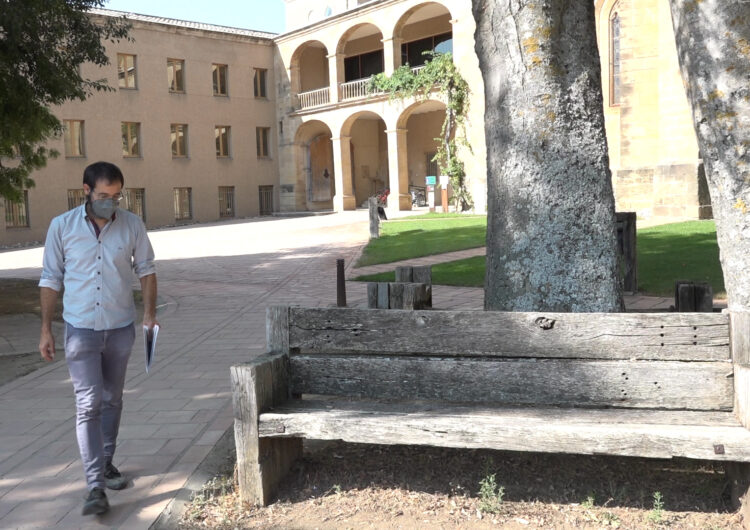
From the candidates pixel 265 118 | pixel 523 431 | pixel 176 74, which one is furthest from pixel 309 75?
pixel 523 431

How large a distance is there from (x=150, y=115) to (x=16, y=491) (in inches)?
1088

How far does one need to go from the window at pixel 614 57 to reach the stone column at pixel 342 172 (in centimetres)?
1330

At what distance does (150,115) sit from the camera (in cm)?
2917

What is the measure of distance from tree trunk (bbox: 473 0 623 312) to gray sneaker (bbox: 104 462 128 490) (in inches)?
89.3

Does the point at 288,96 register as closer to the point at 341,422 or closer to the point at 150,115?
the point at 150,115

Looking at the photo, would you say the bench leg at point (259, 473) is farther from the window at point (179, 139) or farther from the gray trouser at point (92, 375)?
the window at point (179, 139)

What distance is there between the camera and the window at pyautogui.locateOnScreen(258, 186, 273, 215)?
3331 centimetres

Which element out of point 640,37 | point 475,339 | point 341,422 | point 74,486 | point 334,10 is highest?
point 334,10

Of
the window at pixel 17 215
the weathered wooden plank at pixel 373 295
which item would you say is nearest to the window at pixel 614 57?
the weathered wooden plank at pixel 373 295

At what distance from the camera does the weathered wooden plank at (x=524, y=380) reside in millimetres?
2977

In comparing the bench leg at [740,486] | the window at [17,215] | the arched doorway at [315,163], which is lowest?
the bench leg at [740,486]

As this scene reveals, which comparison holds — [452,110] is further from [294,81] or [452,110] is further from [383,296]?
[383,296]

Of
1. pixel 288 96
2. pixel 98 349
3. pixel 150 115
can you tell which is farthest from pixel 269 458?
pixel 288 96

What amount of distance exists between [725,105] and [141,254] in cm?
275
